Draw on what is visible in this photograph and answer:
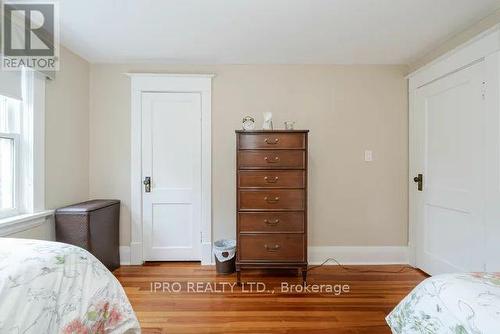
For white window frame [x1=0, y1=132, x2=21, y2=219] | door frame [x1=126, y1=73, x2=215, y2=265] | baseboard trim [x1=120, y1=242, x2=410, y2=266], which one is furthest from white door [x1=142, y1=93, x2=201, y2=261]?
white window frame [x1=0, y1=132, x2=21, y2=219]

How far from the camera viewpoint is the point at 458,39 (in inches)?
86.4

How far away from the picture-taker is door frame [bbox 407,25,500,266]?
185 centimetres

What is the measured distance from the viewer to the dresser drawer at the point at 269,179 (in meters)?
2.33

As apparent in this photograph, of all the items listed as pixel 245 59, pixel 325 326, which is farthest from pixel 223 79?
pixel 325 326

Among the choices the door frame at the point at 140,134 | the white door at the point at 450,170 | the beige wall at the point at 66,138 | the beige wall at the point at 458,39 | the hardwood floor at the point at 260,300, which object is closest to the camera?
the hardwood floor at the point at 260,300

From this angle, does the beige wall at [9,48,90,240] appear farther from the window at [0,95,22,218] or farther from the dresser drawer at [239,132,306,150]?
the dresser drawer at [239,132,306,150]

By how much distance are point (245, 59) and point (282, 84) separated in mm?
462

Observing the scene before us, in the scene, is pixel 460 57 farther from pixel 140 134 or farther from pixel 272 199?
pixel 140 134

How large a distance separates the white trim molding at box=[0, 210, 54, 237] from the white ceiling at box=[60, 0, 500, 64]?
1.48 m

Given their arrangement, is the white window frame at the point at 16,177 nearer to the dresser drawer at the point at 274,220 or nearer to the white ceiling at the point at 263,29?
the white ceiling at the point at 263,29

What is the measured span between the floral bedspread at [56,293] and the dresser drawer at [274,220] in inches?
50.4

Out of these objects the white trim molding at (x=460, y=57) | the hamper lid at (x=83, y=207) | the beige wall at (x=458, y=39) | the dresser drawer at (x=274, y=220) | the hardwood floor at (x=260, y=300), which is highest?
the beige wall at (x=458, y=39)

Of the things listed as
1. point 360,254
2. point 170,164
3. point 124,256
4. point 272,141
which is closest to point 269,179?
point 272,141

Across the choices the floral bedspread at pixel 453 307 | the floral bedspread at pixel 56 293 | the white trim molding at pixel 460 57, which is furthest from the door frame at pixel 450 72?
the floral bedspread at pixel 56 293
